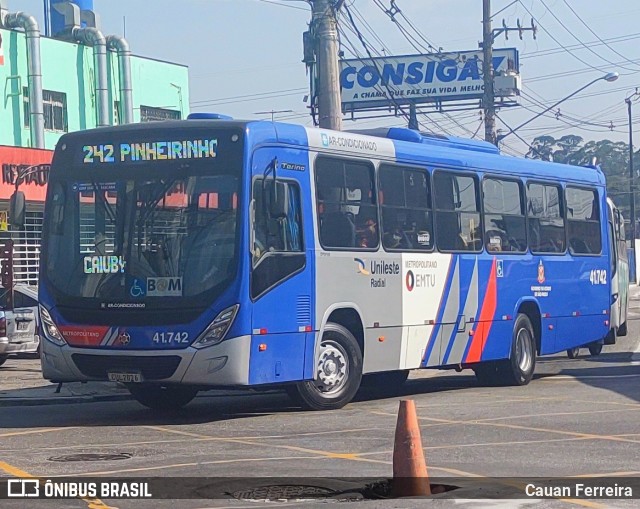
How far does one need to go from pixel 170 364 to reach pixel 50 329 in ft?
5.27

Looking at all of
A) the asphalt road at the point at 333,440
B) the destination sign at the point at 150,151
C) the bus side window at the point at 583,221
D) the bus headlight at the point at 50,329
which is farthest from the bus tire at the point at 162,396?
the bus side window at the point at 583,221

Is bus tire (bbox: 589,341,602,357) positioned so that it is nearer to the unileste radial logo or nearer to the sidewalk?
the unileste radial logo

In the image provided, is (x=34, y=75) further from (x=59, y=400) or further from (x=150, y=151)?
(x=150, y=151)

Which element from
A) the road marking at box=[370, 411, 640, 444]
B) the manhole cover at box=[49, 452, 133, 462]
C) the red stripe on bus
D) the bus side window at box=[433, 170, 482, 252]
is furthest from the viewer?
the red stripe on bus

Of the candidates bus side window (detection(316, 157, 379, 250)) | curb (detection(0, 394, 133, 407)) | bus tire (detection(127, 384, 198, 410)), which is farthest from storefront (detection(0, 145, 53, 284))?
bus side window (detection(316, 157, 379, 250))

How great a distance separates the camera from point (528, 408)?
14.4m

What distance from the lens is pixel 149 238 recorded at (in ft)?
43.5

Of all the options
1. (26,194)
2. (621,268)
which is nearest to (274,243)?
(621,268)

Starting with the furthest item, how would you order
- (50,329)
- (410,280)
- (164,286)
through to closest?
(410,280), (50,329), (164,286)

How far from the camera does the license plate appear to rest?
517 inches

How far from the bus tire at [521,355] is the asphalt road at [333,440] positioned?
1.31ft

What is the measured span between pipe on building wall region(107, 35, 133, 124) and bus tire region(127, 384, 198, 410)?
23.0 m

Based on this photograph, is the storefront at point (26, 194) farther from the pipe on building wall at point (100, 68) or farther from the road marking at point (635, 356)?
the road marking at point (635, 356)

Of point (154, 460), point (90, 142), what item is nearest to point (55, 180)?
point (90, 142)
